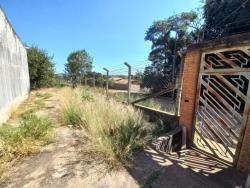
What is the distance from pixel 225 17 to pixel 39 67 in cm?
1487

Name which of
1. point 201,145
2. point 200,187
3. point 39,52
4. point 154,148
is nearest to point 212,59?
point 201,145

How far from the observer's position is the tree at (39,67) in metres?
14.6

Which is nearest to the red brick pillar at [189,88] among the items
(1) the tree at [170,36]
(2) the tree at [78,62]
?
(1) the tree at [170,36]

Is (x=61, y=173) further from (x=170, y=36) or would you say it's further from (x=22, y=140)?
(x=170, y=36)

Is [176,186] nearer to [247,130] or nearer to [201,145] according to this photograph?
[247,130]

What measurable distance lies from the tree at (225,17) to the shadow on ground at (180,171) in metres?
10.2

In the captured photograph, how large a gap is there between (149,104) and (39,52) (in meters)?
12.6

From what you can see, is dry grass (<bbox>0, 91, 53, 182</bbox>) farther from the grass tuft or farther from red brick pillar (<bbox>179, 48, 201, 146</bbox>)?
red brick pillar (<bbox>179, 48, 201, 146</bbox>)

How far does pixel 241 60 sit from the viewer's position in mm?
3443

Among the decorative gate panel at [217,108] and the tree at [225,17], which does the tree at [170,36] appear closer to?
the tree at [225,17]

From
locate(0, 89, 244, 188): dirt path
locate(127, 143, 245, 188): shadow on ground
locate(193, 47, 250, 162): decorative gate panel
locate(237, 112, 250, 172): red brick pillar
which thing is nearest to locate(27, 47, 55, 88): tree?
locate(0, 89, 244, 188): dirt path

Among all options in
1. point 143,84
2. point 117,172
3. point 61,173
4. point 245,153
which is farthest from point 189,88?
point 143,84

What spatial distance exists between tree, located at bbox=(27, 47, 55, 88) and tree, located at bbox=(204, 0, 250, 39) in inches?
532

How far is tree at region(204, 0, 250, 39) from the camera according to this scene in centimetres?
1049
